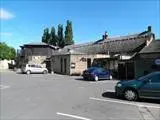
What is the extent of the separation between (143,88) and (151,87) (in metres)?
0.40

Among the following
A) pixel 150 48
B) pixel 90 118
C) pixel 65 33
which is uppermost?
pixel 65 33

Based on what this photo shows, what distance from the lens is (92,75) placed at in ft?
103

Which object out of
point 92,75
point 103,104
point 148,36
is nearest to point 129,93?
point 103,104

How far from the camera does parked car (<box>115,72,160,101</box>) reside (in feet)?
49.7

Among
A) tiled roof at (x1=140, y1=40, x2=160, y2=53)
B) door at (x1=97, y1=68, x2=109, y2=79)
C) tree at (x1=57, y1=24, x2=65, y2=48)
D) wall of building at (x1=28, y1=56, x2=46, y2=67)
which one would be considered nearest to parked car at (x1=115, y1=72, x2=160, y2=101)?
door at (x1=97, y1=68, x2=109, y2=79)

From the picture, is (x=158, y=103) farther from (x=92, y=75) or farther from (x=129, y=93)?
(x=92, y=75)

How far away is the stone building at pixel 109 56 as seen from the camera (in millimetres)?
38088

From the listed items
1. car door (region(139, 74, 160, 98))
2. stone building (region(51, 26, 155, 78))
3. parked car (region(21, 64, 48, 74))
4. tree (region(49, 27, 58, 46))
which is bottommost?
car door (region(139, 74, 160, 98))

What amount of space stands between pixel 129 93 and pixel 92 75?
15.6 meters

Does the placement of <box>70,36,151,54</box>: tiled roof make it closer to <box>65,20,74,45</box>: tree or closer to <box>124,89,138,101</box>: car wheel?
<box>124,89,138,101</box>: car wheel

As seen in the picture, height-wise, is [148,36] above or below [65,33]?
below

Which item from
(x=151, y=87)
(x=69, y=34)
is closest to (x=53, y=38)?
(x=69, y=34)

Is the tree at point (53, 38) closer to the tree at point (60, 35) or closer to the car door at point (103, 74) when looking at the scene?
the tree at point (60, 35)

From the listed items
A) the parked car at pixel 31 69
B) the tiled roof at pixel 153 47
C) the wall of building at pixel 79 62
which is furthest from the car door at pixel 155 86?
the parked car at pixel 31 69
